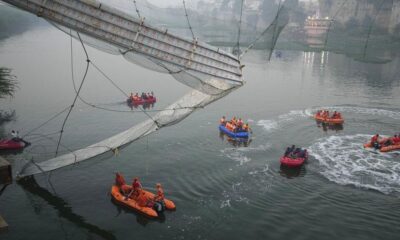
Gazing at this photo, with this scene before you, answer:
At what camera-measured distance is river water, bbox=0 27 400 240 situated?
2197cm

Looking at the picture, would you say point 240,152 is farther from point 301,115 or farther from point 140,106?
point 140,106

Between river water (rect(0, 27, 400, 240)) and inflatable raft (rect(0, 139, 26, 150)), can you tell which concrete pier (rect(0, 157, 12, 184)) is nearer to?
river water (rect(0, 27, 400, 240))

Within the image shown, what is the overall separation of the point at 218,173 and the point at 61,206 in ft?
38.5

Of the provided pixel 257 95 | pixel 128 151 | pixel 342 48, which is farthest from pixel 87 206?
pixel 342 48

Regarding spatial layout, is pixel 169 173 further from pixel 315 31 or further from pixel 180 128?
pixel 315 31

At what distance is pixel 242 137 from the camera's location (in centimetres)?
3672

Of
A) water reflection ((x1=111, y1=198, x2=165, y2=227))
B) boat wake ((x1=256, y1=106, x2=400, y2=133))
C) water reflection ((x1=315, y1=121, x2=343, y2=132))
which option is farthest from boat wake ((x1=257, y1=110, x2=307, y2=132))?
water reflection ((x1=111, y1=198, x2=165, y2=227))

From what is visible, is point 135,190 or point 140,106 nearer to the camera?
point 135,190

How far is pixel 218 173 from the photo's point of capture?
2872 cm

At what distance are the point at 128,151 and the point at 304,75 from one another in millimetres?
51635

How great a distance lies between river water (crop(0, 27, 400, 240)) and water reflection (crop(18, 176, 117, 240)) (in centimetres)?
8

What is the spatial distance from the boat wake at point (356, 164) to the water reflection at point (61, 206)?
17662 millimetres

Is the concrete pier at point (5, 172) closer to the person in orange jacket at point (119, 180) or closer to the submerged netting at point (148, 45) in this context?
the submerged netting at point (148, 45)

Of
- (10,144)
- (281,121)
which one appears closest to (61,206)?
(10,144)
